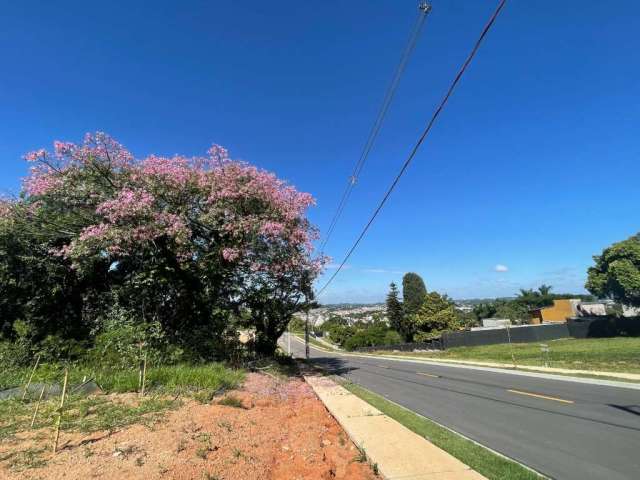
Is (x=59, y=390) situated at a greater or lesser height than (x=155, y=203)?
lesser

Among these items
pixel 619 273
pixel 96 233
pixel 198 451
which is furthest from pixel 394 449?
pixel 619 273

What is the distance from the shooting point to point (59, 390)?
8.58 m

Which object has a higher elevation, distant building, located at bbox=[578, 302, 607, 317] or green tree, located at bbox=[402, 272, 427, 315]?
green tree, located at bbox=[402, 272, 427, 315]

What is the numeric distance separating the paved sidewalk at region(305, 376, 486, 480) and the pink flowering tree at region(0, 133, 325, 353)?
20.2 feet

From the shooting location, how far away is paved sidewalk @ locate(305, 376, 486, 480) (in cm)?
517

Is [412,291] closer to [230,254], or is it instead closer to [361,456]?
[230,254]

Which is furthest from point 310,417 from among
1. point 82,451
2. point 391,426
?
point 82,451

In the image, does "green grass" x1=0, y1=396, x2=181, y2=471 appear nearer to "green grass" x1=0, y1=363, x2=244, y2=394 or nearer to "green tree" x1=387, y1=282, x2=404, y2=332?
"green grass" x1=0, y1=363, x2=244, y2=394

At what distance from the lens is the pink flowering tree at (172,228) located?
40.9 feet

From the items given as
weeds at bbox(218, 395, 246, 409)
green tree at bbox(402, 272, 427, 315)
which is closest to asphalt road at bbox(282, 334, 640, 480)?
weeds at bbox(218, 395, 246, 409)

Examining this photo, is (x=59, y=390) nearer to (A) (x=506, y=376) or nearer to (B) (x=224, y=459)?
(B) (x=224, y=459)

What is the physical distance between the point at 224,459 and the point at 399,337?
57813 millimetres

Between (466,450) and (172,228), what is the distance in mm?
10184

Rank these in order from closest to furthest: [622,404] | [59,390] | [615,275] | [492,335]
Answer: [59,390], [622,404], [492,335], [615,275]
